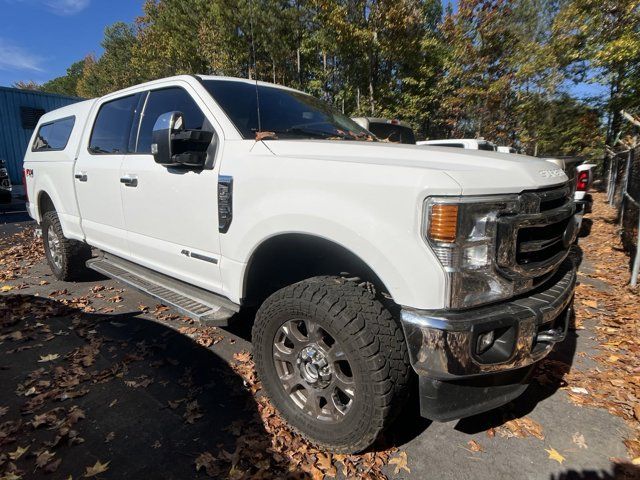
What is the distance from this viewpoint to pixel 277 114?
2943 millimetres

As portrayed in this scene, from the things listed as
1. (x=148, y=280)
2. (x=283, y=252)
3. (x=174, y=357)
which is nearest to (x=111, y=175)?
(x=148, y=280)

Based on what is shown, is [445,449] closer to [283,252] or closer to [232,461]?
[232,461]

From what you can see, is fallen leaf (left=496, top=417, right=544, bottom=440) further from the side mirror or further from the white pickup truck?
the side mirror

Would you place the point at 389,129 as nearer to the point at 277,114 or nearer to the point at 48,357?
the point at 277,114

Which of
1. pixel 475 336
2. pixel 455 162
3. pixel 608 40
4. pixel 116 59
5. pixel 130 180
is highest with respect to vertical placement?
pixel 116 59

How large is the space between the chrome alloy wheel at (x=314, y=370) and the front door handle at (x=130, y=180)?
73.4 inches

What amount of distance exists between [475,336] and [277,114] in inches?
82.9

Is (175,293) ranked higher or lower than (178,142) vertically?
lower

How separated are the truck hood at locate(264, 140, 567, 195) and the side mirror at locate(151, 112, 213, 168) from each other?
0.46 metres

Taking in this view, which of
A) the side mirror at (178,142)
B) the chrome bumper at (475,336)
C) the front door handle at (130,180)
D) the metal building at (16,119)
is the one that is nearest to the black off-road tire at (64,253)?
the front door handle at (130,180)

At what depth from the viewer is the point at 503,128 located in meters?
18.7

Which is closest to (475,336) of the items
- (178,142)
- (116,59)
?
(178,142)

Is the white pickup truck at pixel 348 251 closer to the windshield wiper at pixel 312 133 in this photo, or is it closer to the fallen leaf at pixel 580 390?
the windshield wiper at pixel 312 133

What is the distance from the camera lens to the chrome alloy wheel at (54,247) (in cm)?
494
